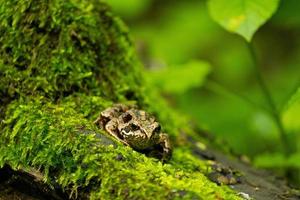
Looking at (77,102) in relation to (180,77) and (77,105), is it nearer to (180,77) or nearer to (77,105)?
(77,105)

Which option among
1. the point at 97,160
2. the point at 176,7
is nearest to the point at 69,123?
the point at 97,160

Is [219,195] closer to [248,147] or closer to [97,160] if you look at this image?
[97,160]

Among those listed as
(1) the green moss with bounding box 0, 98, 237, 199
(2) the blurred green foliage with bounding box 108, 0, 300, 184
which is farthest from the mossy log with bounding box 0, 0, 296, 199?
(2) the blurred green foliage with bounding box 108, 0, 300, 184

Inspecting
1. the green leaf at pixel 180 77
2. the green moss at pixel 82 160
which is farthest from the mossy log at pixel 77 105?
the green leaf at pixel 180 77

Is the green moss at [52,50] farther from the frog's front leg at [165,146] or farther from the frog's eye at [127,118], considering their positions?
the frog's front leg at [165,146]

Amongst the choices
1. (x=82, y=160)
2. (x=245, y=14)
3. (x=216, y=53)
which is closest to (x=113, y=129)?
(x=82, y=160)

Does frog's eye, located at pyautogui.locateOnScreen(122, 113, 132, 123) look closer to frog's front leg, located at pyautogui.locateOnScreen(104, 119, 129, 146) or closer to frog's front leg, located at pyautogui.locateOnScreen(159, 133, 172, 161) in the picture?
frog's front leg, located at pyautogui.locateOnScreen(104, 119, 129, 146)
